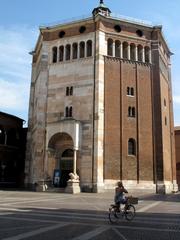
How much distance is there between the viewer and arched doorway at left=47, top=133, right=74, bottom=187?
117ft

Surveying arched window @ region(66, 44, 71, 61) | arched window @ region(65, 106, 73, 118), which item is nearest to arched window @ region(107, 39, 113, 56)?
arched window @ region(66, 44, 71, 61)

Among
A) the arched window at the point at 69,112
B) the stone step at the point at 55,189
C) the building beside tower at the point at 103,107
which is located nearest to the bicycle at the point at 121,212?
the building beside tower at the point at 103,107

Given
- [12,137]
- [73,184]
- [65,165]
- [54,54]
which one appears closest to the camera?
[73,184]

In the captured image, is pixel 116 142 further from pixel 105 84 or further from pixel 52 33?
pixel 52 33

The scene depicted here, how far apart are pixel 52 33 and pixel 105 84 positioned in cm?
975

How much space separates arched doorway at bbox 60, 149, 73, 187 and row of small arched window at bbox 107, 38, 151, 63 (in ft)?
40.0

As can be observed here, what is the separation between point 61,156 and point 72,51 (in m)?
12.1

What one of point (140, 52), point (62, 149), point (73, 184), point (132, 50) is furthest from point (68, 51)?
point (73, 184)

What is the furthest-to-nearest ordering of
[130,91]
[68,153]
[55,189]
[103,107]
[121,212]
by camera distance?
[130,91] < [68,153] < [103,107] < [55,189] < [121,212]

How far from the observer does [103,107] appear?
3503 centimetres

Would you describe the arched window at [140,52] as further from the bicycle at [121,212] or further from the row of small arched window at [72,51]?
the bicycle at [121,212]

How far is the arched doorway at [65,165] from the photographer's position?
35.8m

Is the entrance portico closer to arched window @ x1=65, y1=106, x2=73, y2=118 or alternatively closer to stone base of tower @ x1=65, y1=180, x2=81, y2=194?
arched window @ x1=65, y1=106, x2=73, y2=118

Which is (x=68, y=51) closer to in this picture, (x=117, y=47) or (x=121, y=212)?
(x=117, y=47)
